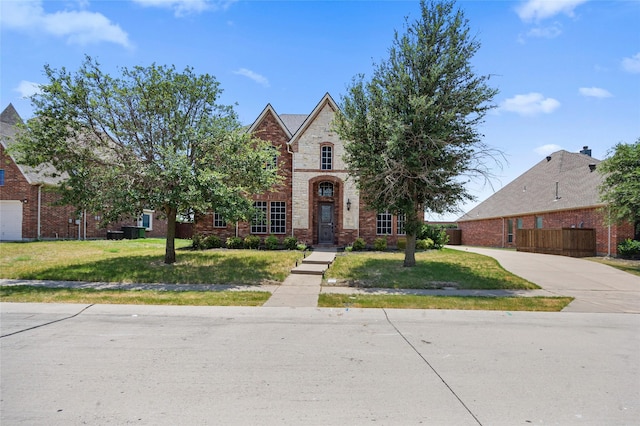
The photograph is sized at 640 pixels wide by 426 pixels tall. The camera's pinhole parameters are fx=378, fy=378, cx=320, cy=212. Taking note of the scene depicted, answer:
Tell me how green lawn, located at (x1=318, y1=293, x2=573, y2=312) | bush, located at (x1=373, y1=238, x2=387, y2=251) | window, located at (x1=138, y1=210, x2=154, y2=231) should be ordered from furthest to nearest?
window, located at (x1=138, y1=210, x2=154, y2=231)
bush, located at (x1=373, y1=238, x2=387, y2=251)
green lawn, located at (x1=318, y1=293, x2=573, y2=312)

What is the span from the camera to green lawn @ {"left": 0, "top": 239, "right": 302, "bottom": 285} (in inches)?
483

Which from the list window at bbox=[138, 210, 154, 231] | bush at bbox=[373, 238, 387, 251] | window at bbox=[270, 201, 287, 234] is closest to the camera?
bush at bbox=[373, 238, 387, 251]

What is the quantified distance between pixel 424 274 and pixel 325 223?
1047 centimetres

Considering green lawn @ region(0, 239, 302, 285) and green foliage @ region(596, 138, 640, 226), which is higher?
green foliage @ region(596, 138, 640, 226)

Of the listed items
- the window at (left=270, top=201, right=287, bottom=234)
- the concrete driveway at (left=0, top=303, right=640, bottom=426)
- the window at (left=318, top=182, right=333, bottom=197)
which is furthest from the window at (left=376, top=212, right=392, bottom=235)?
the concrete driveway at (left=0, top=303, right=640, bottom=426)

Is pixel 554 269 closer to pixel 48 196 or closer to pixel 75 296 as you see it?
pixel 75 296

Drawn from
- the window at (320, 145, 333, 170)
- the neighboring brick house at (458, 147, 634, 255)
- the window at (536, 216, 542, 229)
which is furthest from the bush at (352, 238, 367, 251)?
the window at (536, 216, 542, 229)

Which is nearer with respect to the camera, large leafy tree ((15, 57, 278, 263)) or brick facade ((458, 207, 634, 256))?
large leafy tree ((15, 57, 278, 263))

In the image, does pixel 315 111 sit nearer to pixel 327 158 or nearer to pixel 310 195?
pixel 327 158

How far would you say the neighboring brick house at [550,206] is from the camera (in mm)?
21766

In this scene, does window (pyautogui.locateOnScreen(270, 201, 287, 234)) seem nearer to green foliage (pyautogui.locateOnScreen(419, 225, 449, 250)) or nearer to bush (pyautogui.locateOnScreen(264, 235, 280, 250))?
bush (pyautogui.locateOnScreen(264, 235, 280, 250))

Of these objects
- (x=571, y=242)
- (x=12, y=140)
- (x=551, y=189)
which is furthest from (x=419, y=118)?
(x=12, y=140)

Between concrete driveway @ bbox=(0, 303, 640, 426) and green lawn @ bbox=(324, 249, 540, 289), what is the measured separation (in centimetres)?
418

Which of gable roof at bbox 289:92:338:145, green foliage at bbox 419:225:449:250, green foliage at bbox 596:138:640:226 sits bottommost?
green foliage at bbox 419:225:449:250
